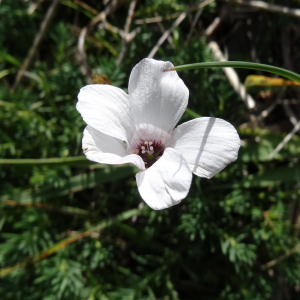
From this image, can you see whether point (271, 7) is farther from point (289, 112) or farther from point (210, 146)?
point (210, 146)

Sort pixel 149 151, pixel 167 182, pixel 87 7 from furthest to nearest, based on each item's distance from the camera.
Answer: pixel 87 7 < pixel 149 151 < pixel 167 182

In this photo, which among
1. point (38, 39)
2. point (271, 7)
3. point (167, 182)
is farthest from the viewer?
point (38, 39)

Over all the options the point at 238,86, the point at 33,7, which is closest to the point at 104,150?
the point at 238,86

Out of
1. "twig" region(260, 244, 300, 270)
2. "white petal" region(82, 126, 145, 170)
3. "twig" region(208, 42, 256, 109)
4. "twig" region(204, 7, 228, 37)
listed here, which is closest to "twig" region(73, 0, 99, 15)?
"twig" region(204, 7, 228, 37)

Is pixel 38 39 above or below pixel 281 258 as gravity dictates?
above

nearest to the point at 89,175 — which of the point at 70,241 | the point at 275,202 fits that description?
the point at 70,241

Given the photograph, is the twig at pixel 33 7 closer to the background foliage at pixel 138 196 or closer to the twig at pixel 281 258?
the background foliage at pixel 138 196

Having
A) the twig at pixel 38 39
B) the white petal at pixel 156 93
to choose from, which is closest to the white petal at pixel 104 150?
the white petal at pixel 156 93
